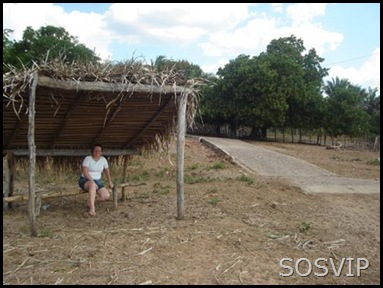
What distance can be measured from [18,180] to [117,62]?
19.3 ft

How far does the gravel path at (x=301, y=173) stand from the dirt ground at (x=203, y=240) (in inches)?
34.7

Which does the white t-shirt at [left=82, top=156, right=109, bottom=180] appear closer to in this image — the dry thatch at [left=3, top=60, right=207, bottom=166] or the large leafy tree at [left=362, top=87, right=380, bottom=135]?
the dry thatch at [left=3, top=60, right=207, bottom=166]

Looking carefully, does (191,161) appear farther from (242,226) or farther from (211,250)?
(211,250)

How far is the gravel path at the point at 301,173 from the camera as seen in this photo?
9.45 m

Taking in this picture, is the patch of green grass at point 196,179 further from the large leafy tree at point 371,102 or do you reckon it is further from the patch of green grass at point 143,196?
the large leafy tree at point 371,102

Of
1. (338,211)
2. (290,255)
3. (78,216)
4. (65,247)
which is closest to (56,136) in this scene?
(78,216)

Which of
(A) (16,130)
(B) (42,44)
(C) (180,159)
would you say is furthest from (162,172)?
(B) (42,44)

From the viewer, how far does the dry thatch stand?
5.22m

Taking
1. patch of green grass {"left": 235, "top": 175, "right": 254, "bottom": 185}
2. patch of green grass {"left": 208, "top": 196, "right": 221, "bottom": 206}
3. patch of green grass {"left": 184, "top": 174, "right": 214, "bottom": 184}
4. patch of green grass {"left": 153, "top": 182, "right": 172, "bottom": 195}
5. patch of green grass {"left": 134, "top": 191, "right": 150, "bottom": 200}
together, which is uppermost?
patch of green grass {"left": 235, "top": 175, "right": 254, "bottom": 185}

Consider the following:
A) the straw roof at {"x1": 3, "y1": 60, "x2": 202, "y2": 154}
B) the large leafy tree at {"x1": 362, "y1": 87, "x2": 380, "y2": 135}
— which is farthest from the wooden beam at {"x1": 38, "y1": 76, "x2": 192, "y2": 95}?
the large leafy tree at {"x1": 362, "y1": 87, "x2": 380, "y2": 135}

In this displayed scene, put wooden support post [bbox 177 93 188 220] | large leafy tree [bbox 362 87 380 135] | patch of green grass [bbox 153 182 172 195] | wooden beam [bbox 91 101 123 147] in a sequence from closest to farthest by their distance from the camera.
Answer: wooden support post [bbox 177 93 188 220] < wooden beam [bbox 91 101 123 147] < patch of green grass [bbox 153 182 172 195] < large leafy tree [bbox 362 87 380 135]

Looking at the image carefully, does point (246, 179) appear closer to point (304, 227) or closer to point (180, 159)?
point (180, 159)

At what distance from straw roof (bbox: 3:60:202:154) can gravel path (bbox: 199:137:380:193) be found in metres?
4.08

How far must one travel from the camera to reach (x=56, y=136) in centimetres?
712
